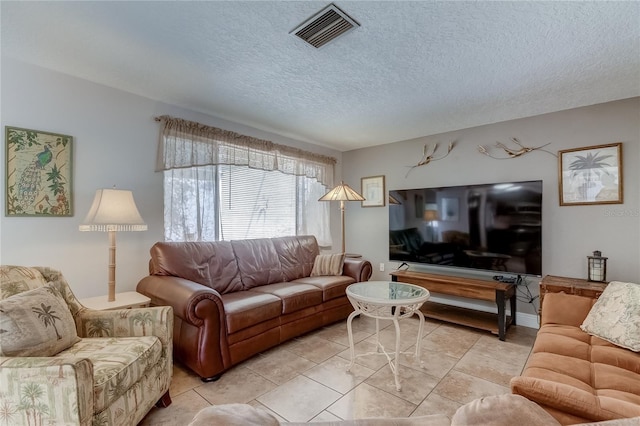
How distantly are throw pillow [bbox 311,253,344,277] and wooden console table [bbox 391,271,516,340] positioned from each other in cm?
68

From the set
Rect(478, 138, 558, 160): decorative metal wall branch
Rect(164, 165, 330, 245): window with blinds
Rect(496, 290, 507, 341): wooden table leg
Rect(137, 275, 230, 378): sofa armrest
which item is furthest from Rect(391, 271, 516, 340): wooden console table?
Rect(137, 275, 230, 378): sofa armrest

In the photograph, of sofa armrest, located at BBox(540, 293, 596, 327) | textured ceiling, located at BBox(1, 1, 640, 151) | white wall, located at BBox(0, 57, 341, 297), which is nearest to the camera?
textured ceiling, located at BBox(1, 1, 640, 151)

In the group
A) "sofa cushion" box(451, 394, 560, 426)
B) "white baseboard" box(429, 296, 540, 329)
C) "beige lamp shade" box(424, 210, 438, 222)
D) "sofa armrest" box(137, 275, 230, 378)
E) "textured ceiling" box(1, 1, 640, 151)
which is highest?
"textured ceiling" box(1, 1, 640, 151)

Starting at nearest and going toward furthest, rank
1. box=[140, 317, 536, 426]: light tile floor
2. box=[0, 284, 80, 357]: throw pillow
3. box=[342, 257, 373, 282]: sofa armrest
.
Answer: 1. box=[0, 284, 80, 357]: throw pillow
2. box=[140, 317, 536, 426]: light tile floor
3. box=[342, 257, 373, 282]: sofa armrest

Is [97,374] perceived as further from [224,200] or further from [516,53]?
[516,53]

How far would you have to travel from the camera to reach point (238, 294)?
2.69 m

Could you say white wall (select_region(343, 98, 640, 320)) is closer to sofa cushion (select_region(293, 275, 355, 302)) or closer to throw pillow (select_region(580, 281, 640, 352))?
throw pillow (select_region(580, 281, 640, 352))

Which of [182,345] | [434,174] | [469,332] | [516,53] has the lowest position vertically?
[469,332]

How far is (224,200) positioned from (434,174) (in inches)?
Result: 105

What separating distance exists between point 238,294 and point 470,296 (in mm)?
2340

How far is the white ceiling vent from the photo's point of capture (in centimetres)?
158

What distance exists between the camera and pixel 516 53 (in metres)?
1.94

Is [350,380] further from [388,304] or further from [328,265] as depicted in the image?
[328,265]

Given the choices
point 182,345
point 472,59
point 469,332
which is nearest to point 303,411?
point 182,345
